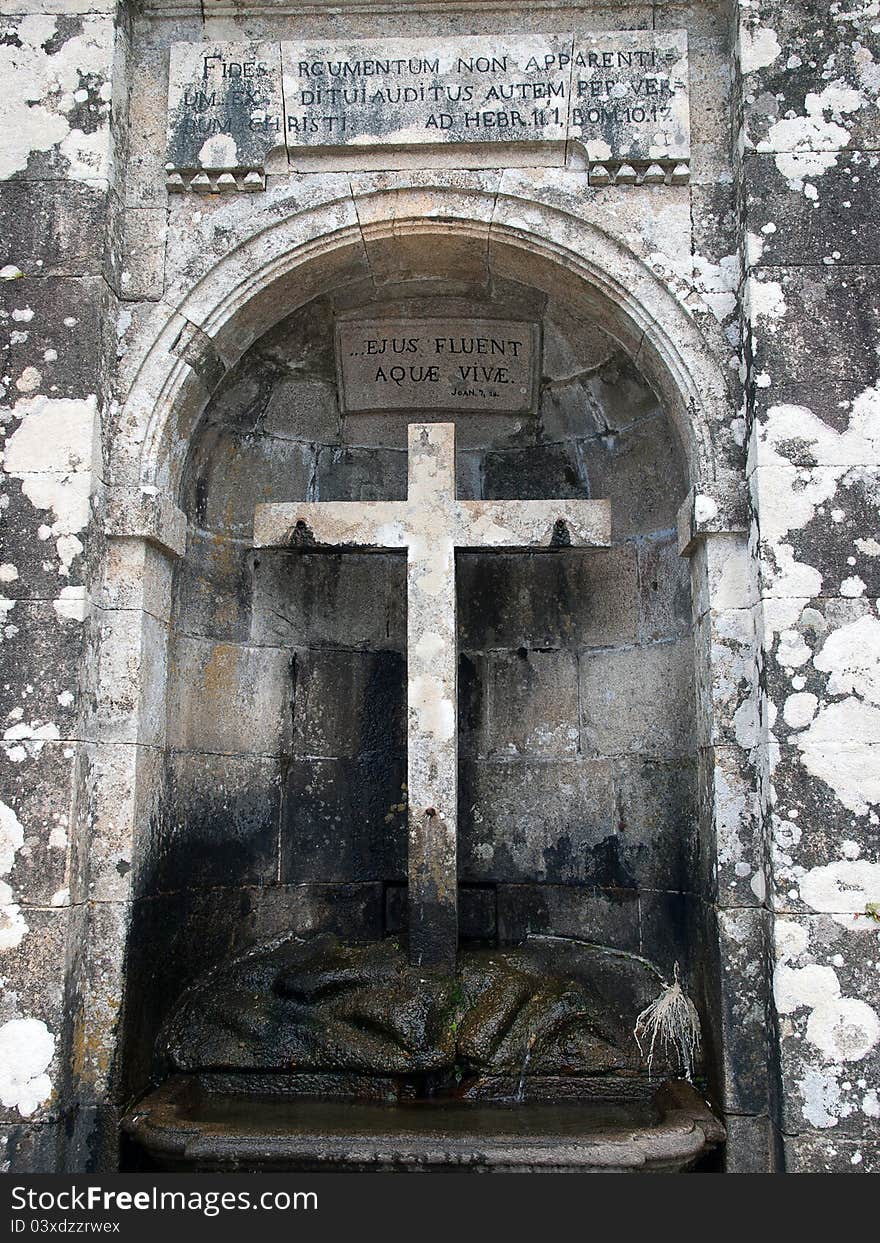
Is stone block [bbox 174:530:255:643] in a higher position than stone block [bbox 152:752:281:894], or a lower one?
higher

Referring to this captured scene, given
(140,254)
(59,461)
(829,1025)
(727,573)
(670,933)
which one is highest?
(140,254)

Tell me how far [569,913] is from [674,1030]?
2.89 feet

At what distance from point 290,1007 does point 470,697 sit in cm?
158

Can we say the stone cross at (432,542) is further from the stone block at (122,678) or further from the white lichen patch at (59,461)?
the white lichen patch at (59,461)

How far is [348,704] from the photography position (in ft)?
16.0

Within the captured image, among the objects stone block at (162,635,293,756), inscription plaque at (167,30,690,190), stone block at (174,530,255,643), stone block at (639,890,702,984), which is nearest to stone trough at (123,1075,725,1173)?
stone block at (639,890,702,984)

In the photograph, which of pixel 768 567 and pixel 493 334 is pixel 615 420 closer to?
pixel 493 334

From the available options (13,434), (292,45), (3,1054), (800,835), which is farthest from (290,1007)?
(292,45)

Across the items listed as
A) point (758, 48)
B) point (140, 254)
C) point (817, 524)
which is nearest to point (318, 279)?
point (140, 254)

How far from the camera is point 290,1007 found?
3.94 metres

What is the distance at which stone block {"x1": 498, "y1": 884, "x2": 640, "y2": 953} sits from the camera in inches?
179

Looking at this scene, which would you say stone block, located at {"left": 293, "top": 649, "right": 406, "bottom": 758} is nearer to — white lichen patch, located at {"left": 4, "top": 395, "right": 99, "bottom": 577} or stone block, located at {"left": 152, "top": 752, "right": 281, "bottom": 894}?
stone block, located at {"left": 152, "top": 752, "right": 281, "bottom": 894}

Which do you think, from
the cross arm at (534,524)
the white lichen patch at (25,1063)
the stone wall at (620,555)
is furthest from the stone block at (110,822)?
the cross arm at (534,524)

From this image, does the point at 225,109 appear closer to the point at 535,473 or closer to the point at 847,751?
the point at 535,473
